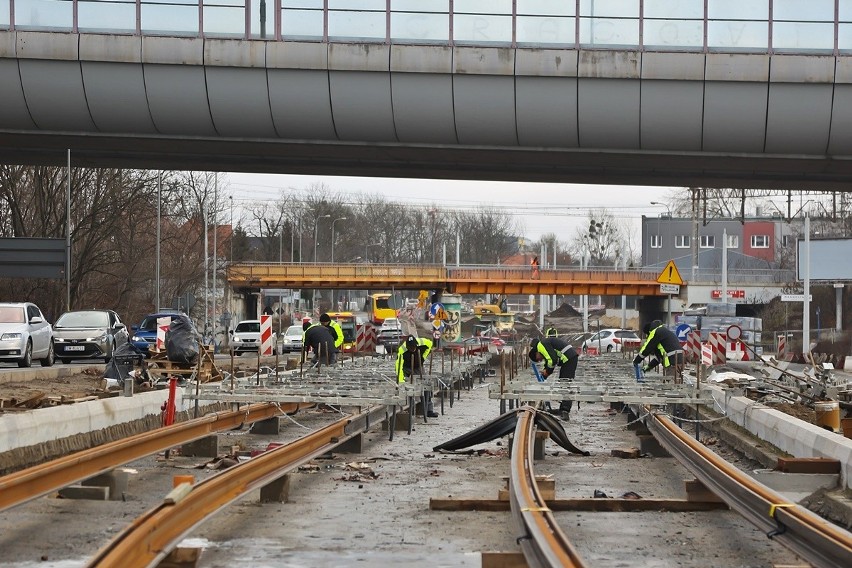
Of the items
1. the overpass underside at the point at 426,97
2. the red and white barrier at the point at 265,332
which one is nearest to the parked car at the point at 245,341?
the red and white barrier at the point at 265,332

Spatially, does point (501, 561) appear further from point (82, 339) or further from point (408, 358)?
point (82, 339)

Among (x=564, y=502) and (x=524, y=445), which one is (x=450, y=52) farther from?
(x=564, y=502)

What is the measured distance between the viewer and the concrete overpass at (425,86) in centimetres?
2430

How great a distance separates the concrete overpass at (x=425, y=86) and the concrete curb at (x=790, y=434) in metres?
5.96

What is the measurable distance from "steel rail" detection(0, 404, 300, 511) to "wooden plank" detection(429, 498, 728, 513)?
10.4 ft

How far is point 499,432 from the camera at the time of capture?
16750mm

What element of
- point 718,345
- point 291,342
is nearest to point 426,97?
point 718,345

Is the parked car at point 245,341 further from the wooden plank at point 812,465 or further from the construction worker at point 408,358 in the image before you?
the wooden plank at point 812,465

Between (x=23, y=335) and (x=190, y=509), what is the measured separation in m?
23.5

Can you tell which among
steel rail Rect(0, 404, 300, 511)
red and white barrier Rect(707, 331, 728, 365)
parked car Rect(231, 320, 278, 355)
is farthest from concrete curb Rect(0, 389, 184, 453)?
parked car Rect(231, 320, 278, 355)

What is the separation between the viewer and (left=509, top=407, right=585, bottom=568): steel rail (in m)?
7.56

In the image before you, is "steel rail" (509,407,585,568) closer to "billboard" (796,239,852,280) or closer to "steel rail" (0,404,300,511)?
"steel rail" (0,404,300,511)

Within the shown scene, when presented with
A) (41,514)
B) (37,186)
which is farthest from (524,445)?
(37,186)

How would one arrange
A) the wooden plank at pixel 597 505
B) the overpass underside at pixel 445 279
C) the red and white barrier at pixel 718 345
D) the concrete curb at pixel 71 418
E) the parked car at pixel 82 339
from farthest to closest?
the overpass underside at pixel 445 279 → the parked car at pixel 82 339 → the red and white barrier at pixel 718 345 → the concrete curb at pixel 71 418 → the wooden plank at pixel 597 505
